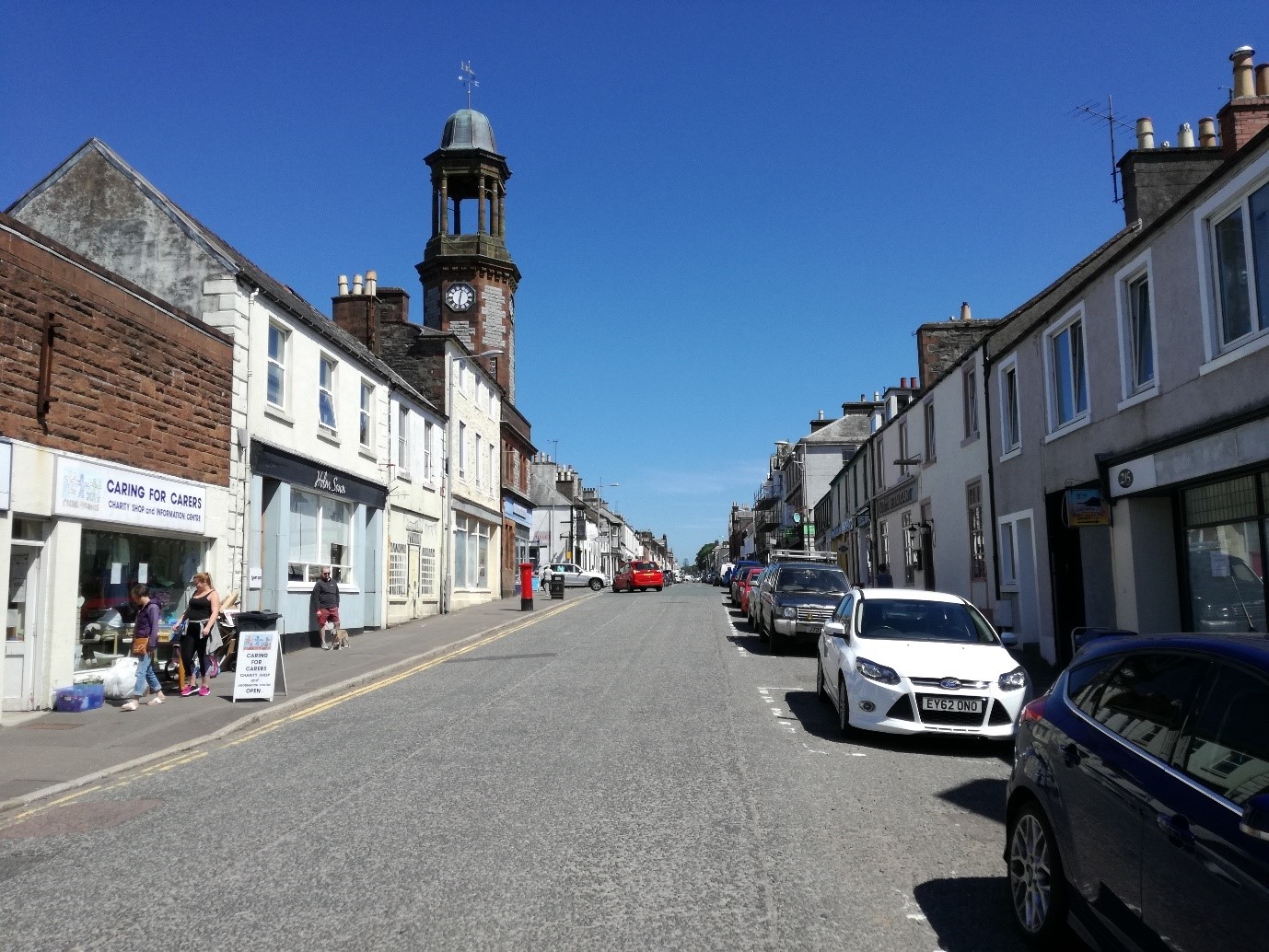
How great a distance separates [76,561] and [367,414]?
41.9 feet

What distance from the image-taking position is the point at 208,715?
11812 mm

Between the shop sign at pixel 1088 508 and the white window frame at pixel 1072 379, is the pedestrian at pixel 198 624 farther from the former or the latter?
the white window frame at pixel 1072 379

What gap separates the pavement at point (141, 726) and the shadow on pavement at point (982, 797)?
23.2 ft

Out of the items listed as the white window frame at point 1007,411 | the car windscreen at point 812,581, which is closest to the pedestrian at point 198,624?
the car windscreen at point 812,581

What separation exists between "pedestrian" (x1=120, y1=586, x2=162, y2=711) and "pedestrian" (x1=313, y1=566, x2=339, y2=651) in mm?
7213

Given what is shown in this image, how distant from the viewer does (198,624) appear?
1381 cm

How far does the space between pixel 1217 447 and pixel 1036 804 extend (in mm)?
8268

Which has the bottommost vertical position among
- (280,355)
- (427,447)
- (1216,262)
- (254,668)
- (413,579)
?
(254,668)

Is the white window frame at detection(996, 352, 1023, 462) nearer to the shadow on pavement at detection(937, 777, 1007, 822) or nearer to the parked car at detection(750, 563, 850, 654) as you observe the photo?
the parked car at detection(750, 563, 850, 654)

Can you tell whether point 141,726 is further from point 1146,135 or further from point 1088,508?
point 1146,135

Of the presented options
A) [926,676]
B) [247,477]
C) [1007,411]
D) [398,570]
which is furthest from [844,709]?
[398,570]

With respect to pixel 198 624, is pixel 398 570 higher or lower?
higher

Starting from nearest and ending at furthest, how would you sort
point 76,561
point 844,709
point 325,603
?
1. point 844,709
2. point 76,561
3. point 325,603

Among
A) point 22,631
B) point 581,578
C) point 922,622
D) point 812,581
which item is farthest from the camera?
point 581,578
